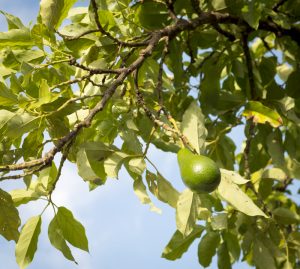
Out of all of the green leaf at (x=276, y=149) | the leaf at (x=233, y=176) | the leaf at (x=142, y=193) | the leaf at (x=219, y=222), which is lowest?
the leaf at (x=219, y=222)

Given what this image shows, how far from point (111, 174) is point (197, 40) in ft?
3.46

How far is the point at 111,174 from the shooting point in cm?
121

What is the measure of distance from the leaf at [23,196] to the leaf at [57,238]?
13cm

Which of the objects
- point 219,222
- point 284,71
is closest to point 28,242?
point 219,222

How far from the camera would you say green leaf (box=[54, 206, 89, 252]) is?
1.39m

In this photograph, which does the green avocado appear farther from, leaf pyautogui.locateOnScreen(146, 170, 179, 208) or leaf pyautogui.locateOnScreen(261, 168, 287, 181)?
leaf pyautogui.locateOnScreen(261, 168, 287, 181)

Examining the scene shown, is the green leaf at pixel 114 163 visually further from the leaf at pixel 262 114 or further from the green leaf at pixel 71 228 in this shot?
the leaf at pixel 262 114

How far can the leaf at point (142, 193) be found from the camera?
1338 millimetres

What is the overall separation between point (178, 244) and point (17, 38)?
3.40 feet

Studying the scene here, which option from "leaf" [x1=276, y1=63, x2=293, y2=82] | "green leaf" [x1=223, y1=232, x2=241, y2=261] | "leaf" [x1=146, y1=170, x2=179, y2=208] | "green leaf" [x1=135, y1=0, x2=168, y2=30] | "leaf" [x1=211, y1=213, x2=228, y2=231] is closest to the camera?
"leaf" [x1=146, y1=170, x2=179, y2=208]

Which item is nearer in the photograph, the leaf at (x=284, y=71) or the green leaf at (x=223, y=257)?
the green leaf at (x=223, y=257)

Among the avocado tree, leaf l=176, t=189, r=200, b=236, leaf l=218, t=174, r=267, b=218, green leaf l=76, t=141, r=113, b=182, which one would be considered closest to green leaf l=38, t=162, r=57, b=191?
the avocado tree

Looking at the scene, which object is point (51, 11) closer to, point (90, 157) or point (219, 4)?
point (90, 157)

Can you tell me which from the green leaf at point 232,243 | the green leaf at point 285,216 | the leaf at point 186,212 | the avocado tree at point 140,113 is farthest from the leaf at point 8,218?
the green leaf at point 285,216
